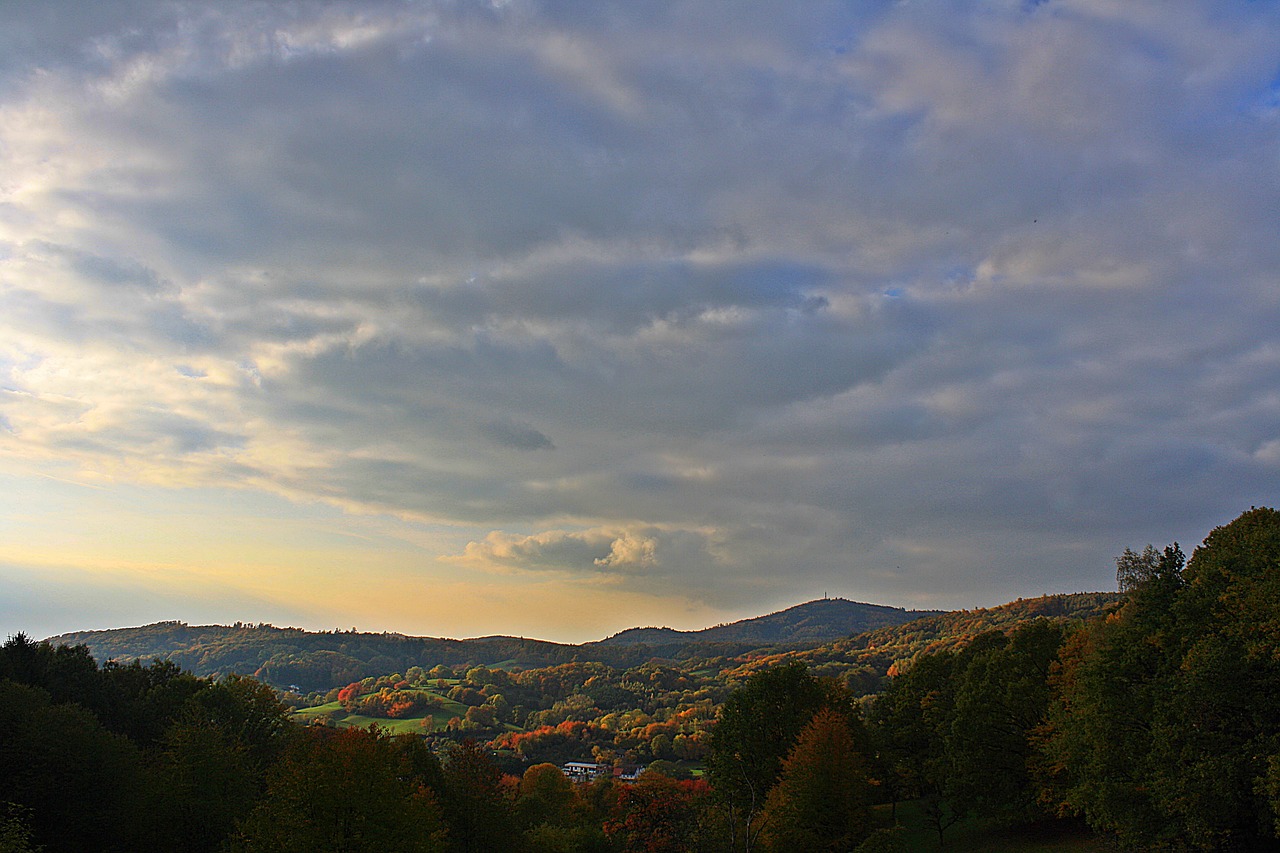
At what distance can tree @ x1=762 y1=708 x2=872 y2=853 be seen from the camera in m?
42.4

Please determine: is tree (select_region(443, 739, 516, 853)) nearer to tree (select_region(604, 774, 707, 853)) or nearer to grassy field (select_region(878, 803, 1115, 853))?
tree (select_region(604, 774, 707, 853))

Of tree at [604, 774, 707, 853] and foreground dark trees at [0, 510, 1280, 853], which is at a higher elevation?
foreground dark trees at [0, 510, 1280, 853]

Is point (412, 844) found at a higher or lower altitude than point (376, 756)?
lower

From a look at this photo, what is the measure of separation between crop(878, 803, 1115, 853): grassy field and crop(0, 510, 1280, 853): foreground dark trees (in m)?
1.35

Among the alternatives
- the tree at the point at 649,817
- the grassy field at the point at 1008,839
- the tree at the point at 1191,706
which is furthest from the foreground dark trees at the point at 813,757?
the grassy field at the point at 1008,839

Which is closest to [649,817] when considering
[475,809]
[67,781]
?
[475,809]

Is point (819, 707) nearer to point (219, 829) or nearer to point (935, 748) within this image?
point (935, 748)

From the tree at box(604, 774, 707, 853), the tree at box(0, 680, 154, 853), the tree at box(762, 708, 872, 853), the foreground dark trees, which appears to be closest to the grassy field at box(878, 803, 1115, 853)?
the foreground dark trees

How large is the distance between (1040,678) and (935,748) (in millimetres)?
12538

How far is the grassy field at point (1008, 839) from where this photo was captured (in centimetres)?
4309

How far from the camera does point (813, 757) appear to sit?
143 ft

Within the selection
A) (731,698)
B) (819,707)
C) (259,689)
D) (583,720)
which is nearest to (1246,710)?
(819,707)

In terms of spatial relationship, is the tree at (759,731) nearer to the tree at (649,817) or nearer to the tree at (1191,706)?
the tree at (649,817)

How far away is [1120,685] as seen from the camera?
37.8 metres
